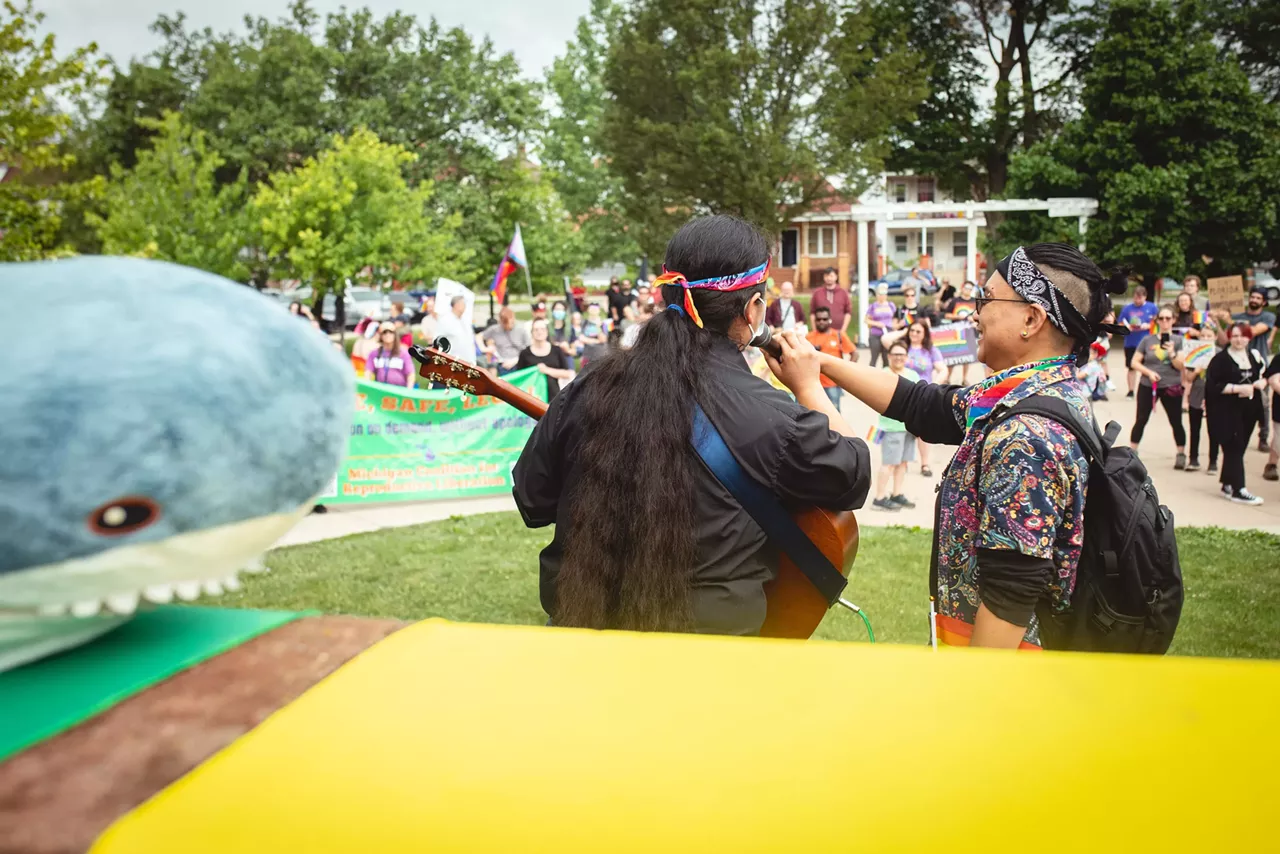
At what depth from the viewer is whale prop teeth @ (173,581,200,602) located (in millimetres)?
866

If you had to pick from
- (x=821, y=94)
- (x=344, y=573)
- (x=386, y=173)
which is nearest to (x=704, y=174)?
(x=821, y=94)

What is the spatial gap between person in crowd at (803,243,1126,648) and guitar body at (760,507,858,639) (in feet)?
1.07

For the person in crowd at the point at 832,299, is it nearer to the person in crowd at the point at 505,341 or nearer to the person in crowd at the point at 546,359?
the person in crowd at the point at 505,341

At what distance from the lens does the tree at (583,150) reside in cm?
3991

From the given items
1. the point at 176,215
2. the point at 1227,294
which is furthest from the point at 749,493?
the point at 176,215

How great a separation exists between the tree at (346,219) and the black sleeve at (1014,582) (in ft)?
89.2

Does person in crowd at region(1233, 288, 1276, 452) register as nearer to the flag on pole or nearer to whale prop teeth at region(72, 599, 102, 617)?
whale prop teeth at region(72, 599, 102, 617)

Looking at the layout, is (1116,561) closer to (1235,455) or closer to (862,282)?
(1235,455)

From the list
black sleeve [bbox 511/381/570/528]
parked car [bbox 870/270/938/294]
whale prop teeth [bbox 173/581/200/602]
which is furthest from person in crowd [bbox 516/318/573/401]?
whale prop teeth [bbox 173/581/200/602]

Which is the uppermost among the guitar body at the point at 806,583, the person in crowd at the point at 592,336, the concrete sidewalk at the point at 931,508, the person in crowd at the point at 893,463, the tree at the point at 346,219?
the tree at the point at 346,219

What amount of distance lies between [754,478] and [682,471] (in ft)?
0.54

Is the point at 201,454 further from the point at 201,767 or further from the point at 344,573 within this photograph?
the point at 344,573

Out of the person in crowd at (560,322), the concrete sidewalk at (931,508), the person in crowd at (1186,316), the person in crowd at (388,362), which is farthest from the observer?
the person in crowd at (560,322)

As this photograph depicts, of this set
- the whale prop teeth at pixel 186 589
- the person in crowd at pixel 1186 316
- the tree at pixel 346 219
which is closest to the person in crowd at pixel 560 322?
the tree at pixel 346 219
